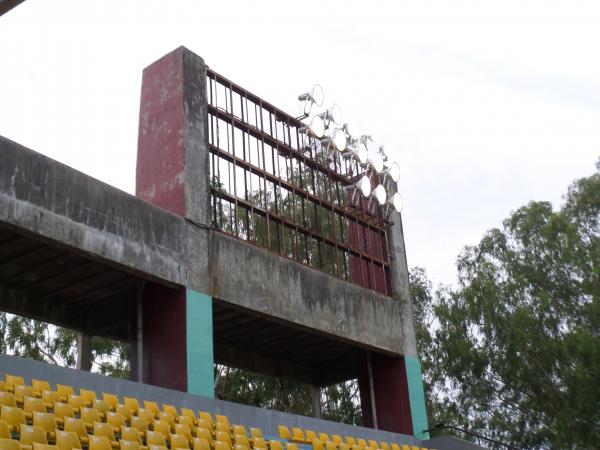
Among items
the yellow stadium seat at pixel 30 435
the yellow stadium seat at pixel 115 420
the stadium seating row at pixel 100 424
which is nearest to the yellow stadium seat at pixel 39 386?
the stadium seating row at pixel 100 424

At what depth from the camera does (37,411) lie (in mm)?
12000

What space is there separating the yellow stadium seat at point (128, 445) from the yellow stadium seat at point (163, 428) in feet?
5.07

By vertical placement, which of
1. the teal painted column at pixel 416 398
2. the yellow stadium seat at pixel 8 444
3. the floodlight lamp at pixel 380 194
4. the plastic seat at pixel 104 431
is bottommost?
the yellow stadium seat at pixel 8 444

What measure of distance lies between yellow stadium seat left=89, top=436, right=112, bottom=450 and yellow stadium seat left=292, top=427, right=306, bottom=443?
667cm

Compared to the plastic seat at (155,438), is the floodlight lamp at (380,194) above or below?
above

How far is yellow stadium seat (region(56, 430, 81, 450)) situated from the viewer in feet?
36.1

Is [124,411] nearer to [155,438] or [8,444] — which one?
[155,438]

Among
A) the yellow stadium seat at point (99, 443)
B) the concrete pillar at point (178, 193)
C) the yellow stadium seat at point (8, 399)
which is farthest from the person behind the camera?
the concrete pillar at point (178, 193)

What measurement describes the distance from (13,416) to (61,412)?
1.14m

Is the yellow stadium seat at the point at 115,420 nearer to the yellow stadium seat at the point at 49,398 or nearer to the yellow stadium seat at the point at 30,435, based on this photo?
the yellow stadium seat at the point at 49,398

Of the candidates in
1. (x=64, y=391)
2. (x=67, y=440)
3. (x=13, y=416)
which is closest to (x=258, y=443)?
(x=64, y=391)

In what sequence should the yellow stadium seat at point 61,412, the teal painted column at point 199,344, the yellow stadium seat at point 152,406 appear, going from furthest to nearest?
the teal painted column at point 199,344 → the yellow stadium seat at point 152,406 → the yellow stadium seat at point 61,412

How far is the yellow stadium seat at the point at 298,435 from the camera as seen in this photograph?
1750 cm

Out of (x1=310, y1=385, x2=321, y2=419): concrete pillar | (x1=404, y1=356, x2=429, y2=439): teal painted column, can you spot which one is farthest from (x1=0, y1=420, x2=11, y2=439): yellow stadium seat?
(x1=310, y1=385, x2=321, y2=419): concrete pillar
